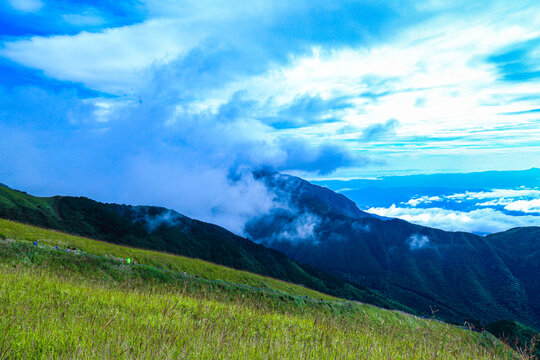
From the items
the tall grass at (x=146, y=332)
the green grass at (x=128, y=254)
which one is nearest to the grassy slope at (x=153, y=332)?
the tall grass at (x=146, y=332)

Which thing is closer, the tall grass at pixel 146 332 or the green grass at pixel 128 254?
the tall grass at pixel 146 332

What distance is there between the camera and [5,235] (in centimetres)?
3119

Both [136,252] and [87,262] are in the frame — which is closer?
[87,262]

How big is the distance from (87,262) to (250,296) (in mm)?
9954

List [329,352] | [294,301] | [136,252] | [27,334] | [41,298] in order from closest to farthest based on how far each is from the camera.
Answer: [27,334], [329,352], [41,298], [294,301], [136,252]

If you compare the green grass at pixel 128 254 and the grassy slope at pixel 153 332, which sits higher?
the grassy slope at pixel 153 332

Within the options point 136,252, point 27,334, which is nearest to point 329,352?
point 27,334

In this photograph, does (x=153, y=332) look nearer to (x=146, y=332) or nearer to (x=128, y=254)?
(x=146, y=332)

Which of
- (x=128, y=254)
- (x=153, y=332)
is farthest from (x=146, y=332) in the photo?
(x=128, y=254)

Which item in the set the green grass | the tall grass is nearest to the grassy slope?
the tall grass

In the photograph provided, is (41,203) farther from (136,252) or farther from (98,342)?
(98,342)

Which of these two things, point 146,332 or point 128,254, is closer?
point 146,332

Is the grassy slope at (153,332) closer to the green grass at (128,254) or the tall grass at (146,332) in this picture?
the tall grass at (146,332)

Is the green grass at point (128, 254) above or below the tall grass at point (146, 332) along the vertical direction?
below
